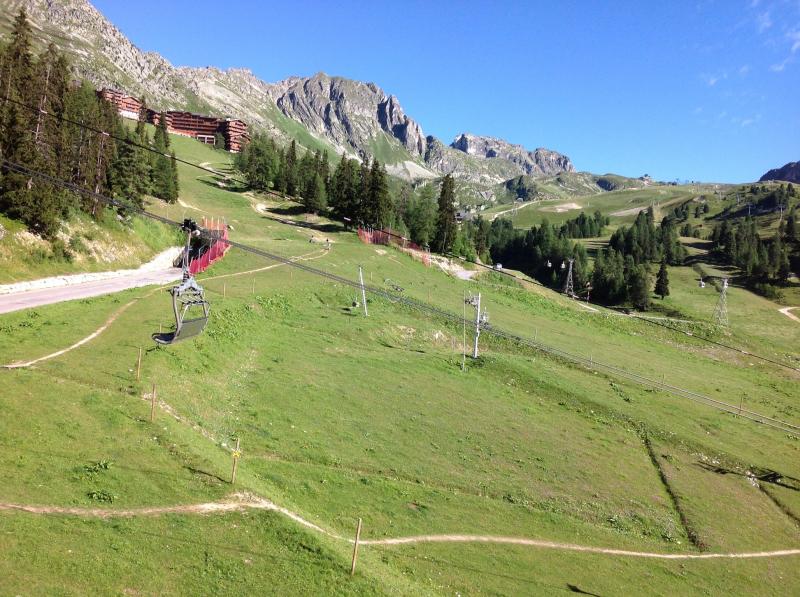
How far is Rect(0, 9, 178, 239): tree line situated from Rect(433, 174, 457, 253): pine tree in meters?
64.4

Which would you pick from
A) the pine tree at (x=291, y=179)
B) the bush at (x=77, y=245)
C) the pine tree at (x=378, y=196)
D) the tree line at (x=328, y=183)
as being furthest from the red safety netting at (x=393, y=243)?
the bush at (x=77, y=245)

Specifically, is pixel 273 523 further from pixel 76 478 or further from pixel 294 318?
pixel 294 318

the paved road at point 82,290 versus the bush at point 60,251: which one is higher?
the bush at point 60,251

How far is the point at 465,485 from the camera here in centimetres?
3070

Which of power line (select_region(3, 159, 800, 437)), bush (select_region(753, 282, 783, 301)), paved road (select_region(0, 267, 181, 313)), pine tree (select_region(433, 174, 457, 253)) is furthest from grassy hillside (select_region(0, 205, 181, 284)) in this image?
bush (select_region(753, 282, 783, 301))

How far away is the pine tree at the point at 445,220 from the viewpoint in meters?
119

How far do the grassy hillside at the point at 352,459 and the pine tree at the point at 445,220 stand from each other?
5576 centimetres

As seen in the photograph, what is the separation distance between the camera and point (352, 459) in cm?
3047

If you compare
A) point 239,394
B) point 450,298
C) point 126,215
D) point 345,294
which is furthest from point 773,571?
point 126,215

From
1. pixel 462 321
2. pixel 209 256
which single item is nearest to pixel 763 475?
pixel 462 321

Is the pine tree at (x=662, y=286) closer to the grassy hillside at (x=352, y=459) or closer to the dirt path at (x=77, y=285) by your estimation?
the grassy hillside at (x=352, y=459)

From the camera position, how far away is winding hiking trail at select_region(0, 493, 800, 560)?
55.9 ft

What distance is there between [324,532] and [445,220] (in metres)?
103

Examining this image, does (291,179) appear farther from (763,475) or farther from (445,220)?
(763,475)
